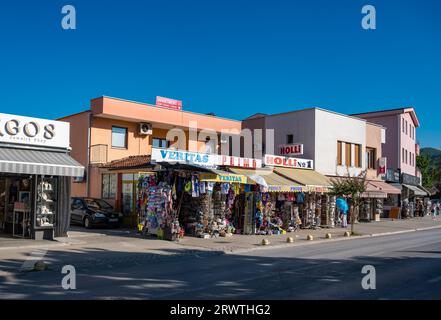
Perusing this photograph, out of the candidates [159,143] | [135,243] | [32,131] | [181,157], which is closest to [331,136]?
[159,143]

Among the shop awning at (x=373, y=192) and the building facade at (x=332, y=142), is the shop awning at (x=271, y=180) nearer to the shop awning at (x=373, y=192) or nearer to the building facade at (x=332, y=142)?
the building facade at (x=332, y=142)

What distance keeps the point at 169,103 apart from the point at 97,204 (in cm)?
1130

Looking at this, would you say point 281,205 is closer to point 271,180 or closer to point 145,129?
point 271,180

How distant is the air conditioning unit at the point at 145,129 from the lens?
1108 inches

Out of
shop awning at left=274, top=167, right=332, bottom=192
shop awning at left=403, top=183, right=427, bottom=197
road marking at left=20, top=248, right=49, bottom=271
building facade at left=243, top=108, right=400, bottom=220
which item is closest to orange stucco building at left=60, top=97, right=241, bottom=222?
building facade at left=243, top=108, right=400, bottom=220

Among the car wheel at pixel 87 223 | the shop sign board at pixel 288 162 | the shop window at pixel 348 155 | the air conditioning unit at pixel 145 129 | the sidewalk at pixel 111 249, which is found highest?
the air conditioning unit at pixel 145 129

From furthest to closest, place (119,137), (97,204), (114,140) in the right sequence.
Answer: (119,137) < (114,140) < (97,204)

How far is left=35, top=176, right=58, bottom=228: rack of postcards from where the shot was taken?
1669cm

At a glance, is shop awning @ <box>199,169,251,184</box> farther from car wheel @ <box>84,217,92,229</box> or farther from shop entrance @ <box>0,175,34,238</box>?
car wheel @ <box>84,217,92,229</box>

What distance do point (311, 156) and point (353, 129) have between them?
5.72 meters

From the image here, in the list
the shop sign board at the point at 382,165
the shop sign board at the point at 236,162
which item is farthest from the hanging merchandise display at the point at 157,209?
the shop sign board at the point at 382,165

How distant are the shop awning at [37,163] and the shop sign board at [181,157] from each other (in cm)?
405

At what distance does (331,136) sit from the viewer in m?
31.3
